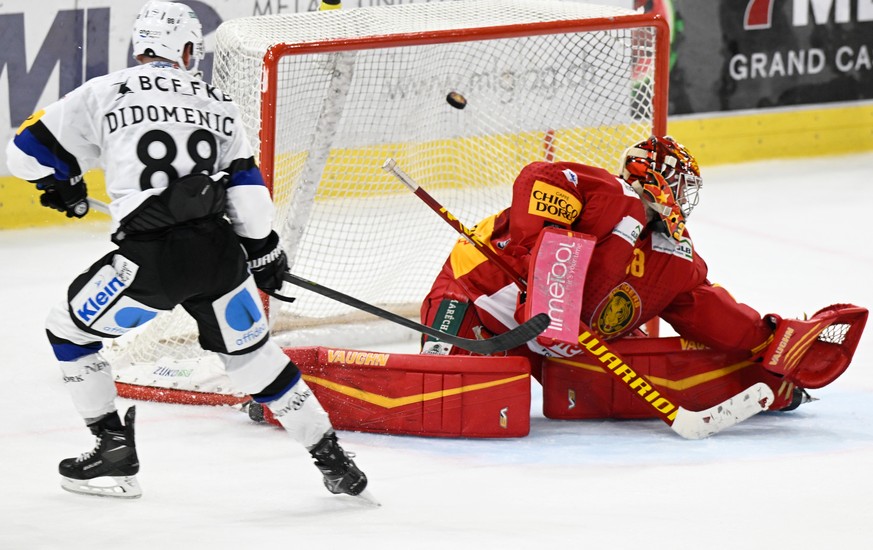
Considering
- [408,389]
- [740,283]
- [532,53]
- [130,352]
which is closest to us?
[408,389]

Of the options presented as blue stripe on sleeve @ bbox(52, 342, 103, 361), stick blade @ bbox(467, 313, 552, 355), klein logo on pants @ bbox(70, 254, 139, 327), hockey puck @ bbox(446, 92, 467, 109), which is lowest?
stick blade @ bbox(467, 313, 552, 355)

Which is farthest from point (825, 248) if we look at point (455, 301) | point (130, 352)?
point (130, 352)

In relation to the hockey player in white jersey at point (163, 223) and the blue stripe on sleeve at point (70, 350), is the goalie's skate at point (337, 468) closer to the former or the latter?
the hockey player in white jersey at point (163, 223)

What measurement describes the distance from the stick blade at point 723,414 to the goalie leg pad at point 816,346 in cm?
11

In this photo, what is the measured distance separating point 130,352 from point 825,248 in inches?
125

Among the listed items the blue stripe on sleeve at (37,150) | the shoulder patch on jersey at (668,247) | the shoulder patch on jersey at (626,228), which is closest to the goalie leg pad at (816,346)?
the shoulder patch on jersey at (668,247)

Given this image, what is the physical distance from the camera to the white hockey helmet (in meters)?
3.34

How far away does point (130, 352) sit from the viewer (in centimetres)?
470

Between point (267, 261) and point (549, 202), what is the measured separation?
2.71 ft

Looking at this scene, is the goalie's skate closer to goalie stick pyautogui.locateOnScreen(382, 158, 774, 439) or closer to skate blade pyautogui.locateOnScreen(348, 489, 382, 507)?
skate blade pyautogui.locateOnScreen(348, 489, 382, 507)

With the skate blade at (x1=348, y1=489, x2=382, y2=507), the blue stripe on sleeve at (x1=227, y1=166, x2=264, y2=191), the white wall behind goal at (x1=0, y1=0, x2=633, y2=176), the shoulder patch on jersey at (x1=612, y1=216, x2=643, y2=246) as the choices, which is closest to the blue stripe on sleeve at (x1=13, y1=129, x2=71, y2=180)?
the blue stripe on sleeve at (x1=227, y1=166, x2=264, y2=191)

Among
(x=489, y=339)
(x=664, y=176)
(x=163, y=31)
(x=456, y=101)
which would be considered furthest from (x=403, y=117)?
(x=163, y=31)

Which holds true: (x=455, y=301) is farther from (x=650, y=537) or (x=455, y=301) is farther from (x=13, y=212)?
(x=13, y=212)

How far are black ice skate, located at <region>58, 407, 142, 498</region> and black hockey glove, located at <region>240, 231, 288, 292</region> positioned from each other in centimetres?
44
